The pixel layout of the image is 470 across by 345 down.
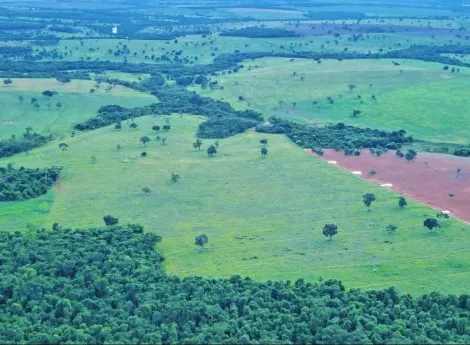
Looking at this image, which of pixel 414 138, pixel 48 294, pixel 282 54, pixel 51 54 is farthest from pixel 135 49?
pixel 48 294

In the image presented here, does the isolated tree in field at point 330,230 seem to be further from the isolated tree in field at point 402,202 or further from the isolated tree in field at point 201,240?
the isolated tree in field at point 201,240

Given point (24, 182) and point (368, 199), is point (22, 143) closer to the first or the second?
point (24, 182)

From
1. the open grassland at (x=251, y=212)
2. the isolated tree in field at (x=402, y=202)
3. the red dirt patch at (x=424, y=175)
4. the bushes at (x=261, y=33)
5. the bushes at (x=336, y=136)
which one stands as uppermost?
the bushes at (x=261, y=33)

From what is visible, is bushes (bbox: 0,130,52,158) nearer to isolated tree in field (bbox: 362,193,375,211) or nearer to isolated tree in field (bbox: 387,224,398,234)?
isolated tree in field (bbox: 362,193,375,211)

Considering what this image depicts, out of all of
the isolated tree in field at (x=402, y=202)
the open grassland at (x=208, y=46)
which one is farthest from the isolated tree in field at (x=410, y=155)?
the open grassland at (x=208, y=46)

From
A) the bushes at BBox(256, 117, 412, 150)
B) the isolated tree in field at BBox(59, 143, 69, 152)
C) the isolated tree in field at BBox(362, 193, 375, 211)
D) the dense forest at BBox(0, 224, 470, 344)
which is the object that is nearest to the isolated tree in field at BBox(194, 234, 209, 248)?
the dense forest at BBox(0, 224, 470, 344)

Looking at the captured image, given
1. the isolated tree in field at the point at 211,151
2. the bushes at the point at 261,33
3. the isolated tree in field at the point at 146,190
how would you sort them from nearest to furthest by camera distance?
the isolated tree in field at the point at 146,190 < the isolated tree in field at the point at 211,151 < the bushes at the point at 261,33

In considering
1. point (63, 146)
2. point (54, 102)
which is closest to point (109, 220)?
point (63, 146)
